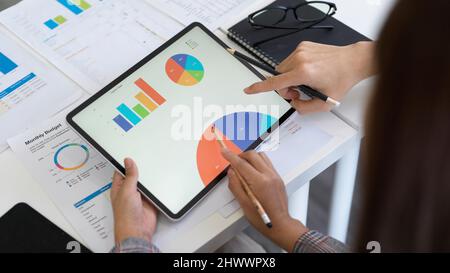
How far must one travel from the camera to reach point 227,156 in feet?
3.00

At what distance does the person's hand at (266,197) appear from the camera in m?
0.90

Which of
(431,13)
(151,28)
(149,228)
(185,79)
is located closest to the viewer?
(431,13)

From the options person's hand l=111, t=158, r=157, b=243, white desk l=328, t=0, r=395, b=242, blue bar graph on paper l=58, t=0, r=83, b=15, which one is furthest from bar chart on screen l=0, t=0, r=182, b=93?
white desk l=328, t=0, r=395, b=242

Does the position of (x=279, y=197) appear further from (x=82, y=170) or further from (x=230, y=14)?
(x=230, y=14)

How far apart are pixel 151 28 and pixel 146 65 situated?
19cm

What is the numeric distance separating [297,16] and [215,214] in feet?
1.46

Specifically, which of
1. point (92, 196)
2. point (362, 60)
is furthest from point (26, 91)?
point (362, 60)

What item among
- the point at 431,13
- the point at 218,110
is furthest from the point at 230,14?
the point at 431,13

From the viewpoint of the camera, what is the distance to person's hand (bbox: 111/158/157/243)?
86 centimetres

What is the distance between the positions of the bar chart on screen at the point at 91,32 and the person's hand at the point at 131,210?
0.25 metres

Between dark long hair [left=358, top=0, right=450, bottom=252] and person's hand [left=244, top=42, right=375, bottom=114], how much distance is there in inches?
15.1

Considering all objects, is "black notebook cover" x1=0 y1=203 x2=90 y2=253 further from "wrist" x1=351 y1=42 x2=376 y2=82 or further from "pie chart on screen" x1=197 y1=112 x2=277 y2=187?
"wrist" x1=351 y1=42 x2=376 y2=82

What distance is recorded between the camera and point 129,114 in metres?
0.95

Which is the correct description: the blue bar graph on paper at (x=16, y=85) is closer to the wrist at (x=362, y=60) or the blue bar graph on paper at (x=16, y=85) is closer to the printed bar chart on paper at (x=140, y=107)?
the printed bar chart on paper at (x=140, y=107)
